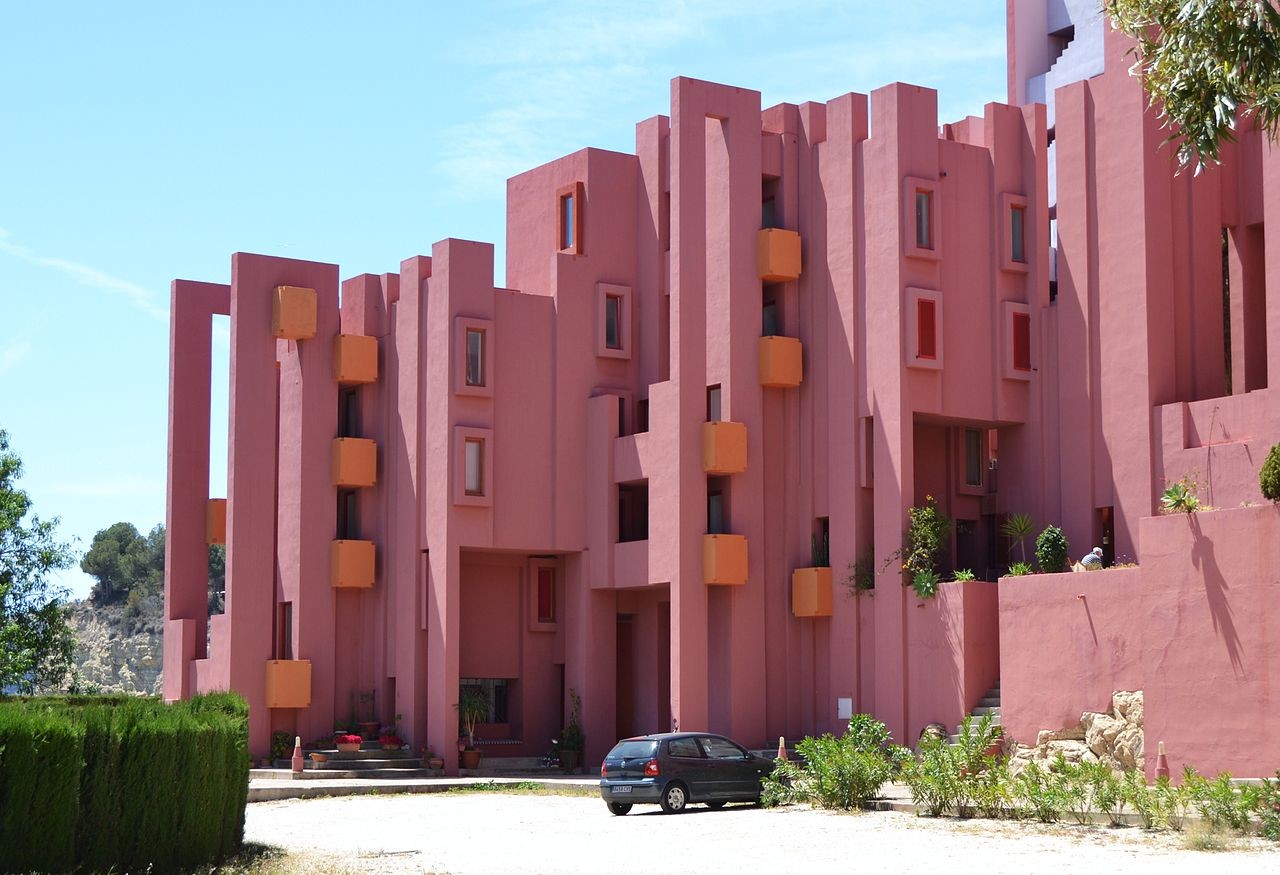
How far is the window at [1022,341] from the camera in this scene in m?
38.1

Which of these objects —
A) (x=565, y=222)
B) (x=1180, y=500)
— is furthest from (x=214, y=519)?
(x=1180, y=500)

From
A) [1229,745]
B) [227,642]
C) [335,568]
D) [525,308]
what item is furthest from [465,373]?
[1229,745]

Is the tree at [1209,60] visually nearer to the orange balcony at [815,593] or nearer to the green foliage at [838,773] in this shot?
the green foliage at [838,773]

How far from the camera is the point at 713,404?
39281mm

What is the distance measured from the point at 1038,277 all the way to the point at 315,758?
19.2 metres

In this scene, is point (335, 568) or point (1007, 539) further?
point (335, 568)

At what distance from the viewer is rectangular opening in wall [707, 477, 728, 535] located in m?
38.9

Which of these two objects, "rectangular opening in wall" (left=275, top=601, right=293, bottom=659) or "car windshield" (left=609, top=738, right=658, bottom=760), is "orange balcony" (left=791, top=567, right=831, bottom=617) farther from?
"rectangular opening in wall" (left=275, top=601, right=293, bottom=659)

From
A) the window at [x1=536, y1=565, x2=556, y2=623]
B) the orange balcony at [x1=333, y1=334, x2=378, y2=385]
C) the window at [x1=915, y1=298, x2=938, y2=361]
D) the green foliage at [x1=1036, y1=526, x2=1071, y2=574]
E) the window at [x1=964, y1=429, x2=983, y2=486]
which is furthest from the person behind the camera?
the window at [x1=536, y1=565, x2=556, y2=623]

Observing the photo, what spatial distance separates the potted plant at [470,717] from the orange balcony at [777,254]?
12.3m

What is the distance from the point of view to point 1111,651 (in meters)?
30.8

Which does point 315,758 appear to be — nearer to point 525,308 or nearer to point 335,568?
point 335,568

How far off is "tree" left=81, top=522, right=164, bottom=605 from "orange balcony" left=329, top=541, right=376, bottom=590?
115 metres

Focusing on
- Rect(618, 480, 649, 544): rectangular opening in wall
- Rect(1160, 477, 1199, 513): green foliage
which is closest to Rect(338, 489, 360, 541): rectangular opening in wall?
Rect(618, 480, 649, 544): rectangular opening in wall
